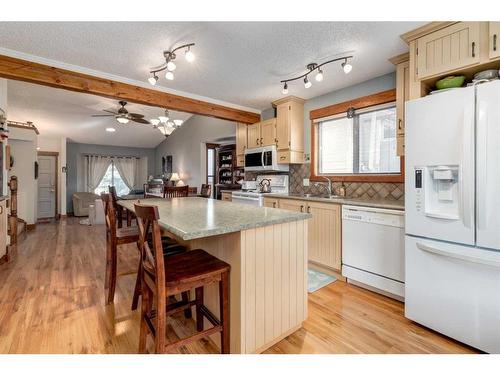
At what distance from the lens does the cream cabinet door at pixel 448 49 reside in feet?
5.78

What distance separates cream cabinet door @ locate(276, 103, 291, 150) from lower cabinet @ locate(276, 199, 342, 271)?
1075 mm

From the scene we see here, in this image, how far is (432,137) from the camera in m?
1.73

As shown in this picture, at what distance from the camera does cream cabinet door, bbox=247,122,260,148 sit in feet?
14.0

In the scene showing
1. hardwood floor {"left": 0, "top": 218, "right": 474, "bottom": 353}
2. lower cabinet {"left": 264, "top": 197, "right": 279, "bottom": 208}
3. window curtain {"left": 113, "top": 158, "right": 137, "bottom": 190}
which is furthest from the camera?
window curtain {"left": 113, "top": 158, "right": 137, "bottom": 190}

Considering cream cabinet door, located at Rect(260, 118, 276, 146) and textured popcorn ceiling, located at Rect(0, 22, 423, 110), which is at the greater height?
textured popcorn ceiling, located at Rect(0, 22, 423, 110)

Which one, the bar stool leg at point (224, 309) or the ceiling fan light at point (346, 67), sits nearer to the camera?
the bar stool leg at point (224, 309)

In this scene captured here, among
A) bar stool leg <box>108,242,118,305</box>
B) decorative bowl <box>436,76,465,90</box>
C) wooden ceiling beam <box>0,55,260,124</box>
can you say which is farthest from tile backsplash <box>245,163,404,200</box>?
bar stool leg <box>108,242,118,305</box>

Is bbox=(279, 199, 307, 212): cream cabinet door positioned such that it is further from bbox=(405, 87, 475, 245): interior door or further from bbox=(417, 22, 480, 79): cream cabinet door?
bbox=(417, 22, 480, 79): cream cabinet door

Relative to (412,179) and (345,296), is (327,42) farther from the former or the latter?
(345,296)

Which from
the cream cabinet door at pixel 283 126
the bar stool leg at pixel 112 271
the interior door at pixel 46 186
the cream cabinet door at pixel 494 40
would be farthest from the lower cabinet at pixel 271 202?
the interior door at pixel 46 186

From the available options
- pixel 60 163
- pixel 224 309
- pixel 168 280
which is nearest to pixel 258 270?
pixel 224 309

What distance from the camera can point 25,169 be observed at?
5242 mm

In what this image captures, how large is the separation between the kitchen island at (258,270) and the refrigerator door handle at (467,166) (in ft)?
3.30

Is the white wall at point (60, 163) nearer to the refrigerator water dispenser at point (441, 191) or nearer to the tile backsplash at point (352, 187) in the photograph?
the tile backsplash at point (352, 187)
